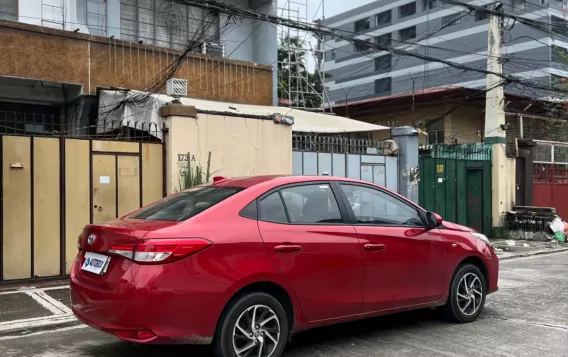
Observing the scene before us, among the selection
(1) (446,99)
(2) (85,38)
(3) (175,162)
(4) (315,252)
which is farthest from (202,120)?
(1) (446,99)

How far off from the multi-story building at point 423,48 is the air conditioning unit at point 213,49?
94.2 feet

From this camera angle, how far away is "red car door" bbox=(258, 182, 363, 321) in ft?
14.5

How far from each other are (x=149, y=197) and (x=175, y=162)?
30.1 inches

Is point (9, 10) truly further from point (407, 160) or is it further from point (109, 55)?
point (407, 160)

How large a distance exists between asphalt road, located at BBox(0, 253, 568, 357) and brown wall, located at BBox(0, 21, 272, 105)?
7.04 m

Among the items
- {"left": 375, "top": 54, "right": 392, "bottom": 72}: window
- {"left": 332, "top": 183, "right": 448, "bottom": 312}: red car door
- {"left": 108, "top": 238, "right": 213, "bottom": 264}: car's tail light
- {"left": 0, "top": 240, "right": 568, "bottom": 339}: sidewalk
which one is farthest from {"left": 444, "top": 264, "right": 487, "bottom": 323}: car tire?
{"left": 375, "top": 54, "right": 392, "bottom": 72}: window

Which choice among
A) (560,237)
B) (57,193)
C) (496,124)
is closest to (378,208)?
(57,193)

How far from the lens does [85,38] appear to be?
11.5 meters

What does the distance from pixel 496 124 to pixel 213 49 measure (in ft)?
27.7

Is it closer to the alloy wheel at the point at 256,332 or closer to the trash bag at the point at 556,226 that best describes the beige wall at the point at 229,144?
the alloy wheel at the point at 256,332

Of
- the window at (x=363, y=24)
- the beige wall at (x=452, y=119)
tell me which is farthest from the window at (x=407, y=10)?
the beige wall at (x=452, y=119)

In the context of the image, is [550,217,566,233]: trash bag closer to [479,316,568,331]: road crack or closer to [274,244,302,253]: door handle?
[479,316,568,331]: road crack

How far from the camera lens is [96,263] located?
420cm

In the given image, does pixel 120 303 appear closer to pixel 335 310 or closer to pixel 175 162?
pixel 335 310
